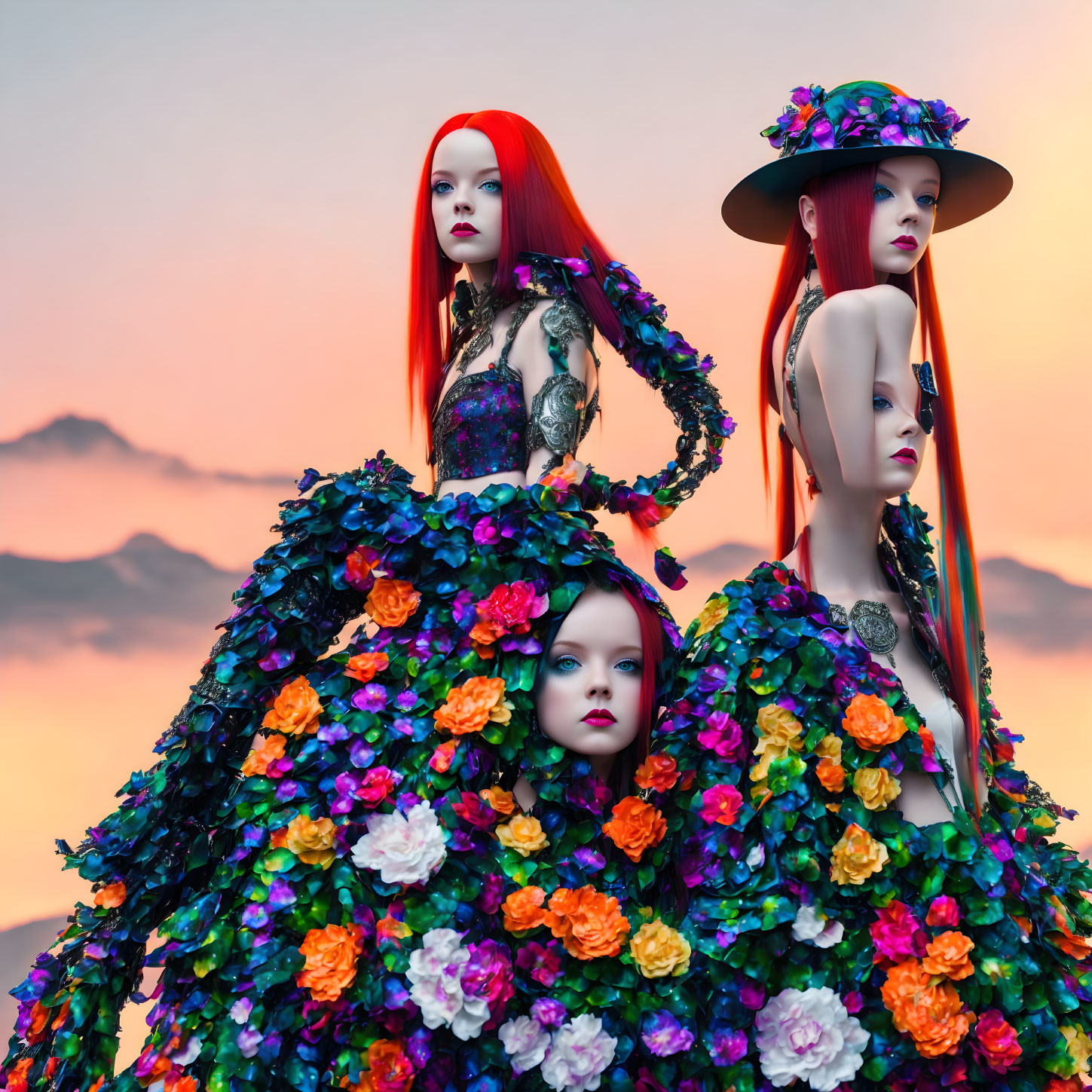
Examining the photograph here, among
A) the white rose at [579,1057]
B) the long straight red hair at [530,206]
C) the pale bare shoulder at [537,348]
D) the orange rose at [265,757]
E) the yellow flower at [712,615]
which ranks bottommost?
the white rose at [579,1057]

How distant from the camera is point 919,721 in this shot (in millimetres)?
3352

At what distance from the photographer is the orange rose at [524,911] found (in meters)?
3.20

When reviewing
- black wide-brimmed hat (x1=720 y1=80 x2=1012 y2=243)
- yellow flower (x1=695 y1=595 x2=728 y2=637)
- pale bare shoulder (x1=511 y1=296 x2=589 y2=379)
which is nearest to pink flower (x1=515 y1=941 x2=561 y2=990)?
yellow flower (x1=695 y1=595 x2=728 y2=637)

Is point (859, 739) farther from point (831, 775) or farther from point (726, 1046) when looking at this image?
point (726, 1046)

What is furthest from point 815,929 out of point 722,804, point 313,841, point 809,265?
point 809,265

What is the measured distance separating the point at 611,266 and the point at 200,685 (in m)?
1.63

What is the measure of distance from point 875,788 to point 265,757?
150cm

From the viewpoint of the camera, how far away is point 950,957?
3137 millimetres

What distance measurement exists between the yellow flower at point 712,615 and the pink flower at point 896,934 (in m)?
0.82

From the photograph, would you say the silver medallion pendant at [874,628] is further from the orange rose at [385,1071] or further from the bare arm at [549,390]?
the orange rose at [385,1071]

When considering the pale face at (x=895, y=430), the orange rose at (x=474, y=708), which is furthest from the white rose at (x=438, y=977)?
the pale face at (x=895, y=430)

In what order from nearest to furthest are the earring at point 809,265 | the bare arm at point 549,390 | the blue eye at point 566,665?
the blue eye at point 566,665
the bare arm at point 549,390
the earring at point 809,265

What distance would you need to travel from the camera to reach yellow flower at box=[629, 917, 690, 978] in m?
3.17

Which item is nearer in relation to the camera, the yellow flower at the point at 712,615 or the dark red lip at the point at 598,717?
the dark red lip at the point at 598,717
